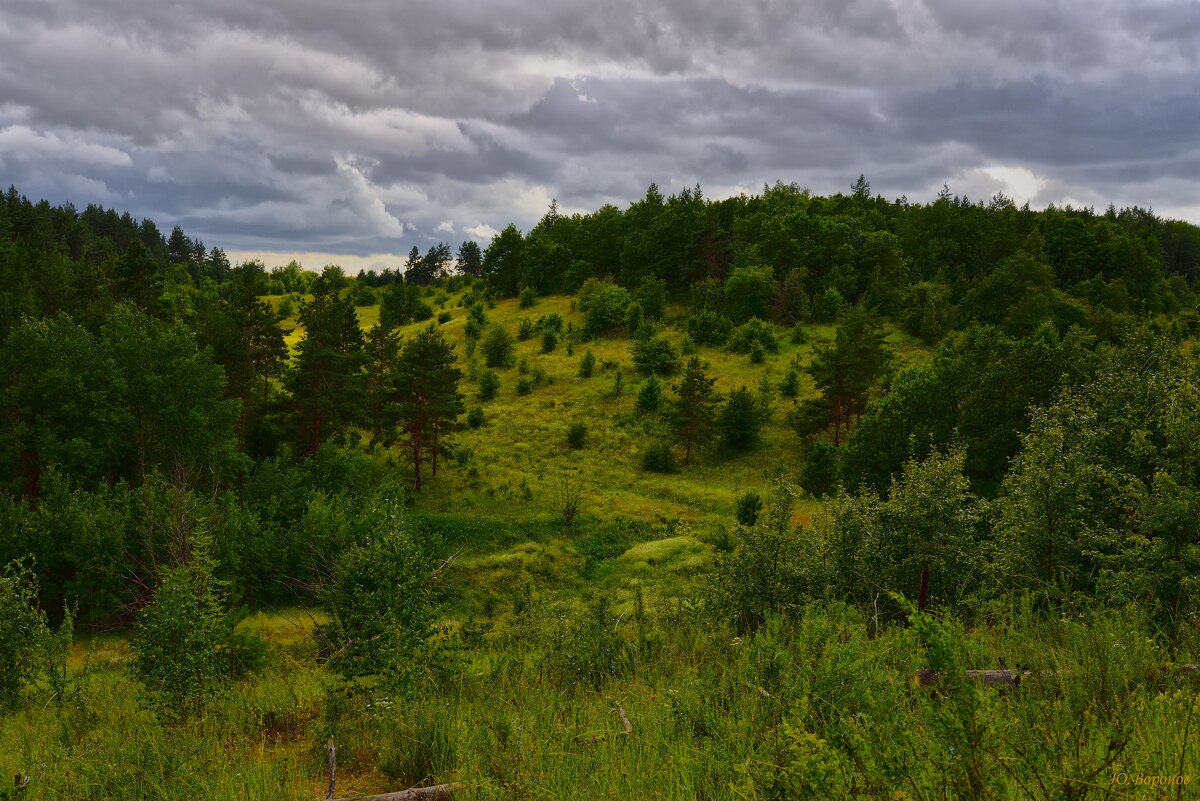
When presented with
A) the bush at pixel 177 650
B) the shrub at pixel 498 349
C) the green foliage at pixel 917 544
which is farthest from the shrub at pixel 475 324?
the bush at pixel 177 650

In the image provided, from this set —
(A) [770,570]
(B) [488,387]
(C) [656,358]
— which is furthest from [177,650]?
(C) [656,358]

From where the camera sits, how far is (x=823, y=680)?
174 inches

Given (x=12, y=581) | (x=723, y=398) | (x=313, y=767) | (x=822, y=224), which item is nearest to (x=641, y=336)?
(x=723, y=398)

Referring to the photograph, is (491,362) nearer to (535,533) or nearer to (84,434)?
(535,533)

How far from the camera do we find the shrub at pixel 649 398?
5269 cm

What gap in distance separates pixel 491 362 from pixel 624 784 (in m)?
62.9

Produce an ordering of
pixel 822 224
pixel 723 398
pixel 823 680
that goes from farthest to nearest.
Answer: pixel 822 224
pixel 723 398
pixel 823 680

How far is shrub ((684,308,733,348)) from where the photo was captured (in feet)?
221

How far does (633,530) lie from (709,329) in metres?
36.3

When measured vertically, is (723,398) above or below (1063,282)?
below

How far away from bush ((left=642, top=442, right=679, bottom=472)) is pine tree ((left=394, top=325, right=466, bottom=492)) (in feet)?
43.3

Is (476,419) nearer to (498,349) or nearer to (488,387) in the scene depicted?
(488,387)

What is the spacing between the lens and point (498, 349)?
65.8 meters

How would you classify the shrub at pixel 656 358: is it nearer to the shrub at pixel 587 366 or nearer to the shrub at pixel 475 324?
the shrub at pixel 587 366
